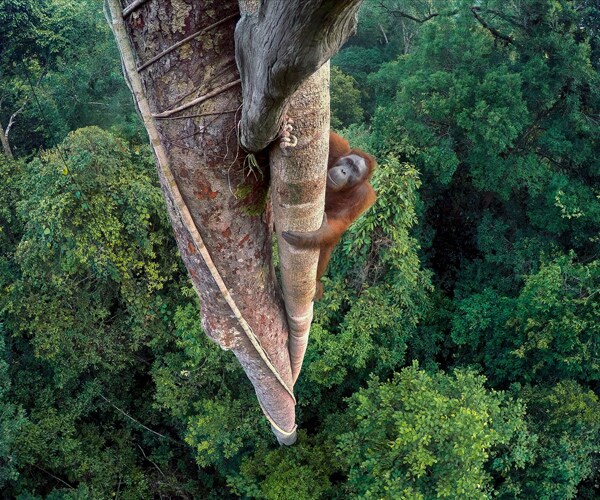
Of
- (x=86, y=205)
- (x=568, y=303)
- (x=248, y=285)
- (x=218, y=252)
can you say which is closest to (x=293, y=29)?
(x=218, y=252)

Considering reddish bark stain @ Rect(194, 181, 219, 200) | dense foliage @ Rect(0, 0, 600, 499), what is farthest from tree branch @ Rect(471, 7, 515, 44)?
reddish bark stain @ Rect(194, 181, 219, 200)

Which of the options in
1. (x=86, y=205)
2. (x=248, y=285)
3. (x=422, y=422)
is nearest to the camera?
(x=248, y=285)

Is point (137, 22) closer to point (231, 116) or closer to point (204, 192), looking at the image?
point (231, 116)

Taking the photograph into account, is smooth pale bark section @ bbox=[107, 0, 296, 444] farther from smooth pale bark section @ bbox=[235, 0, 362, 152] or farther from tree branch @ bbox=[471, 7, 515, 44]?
tree branch @ bbox=[471, 7, 515, 44]

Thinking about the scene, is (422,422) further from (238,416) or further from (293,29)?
(293,29)

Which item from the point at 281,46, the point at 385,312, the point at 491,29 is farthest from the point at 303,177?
the point at 491,29
